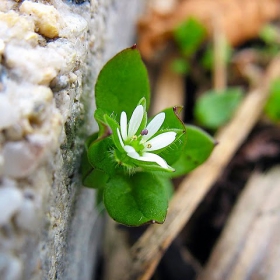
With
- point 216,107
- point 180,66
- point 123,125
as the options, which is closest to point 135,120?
point 123,125

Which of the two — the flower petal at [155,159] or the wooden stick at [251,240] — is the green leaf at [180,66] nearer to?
the wooden stick at [251,240]

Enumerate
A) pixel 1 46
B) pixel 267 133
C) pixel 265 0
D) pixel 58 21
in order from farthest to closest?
1. pixel 265 0
2. pixel 267 133
3. pixel 58 21
4. pixel 1 46

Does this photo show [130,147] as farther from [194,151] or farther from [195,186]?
[195,186]

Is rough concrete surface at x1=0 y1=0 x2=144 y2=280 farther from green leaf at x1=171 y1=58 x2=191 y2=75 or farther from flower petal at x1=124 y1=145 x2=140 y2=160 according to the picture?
green leaf at x1=171 y1=58 x2=191 y2=75

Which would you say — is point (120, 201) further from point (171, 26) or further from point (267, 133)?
point (171, 26)

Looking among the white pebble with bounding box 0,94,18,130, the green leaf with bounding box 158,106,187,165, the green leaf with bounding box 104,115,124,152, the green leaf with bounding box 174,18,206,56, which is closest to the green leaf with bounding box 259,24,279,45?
the green leaf with bounding box 174,18,206,56

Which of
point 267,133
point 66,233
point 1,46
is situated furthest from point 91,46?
point 267,133
